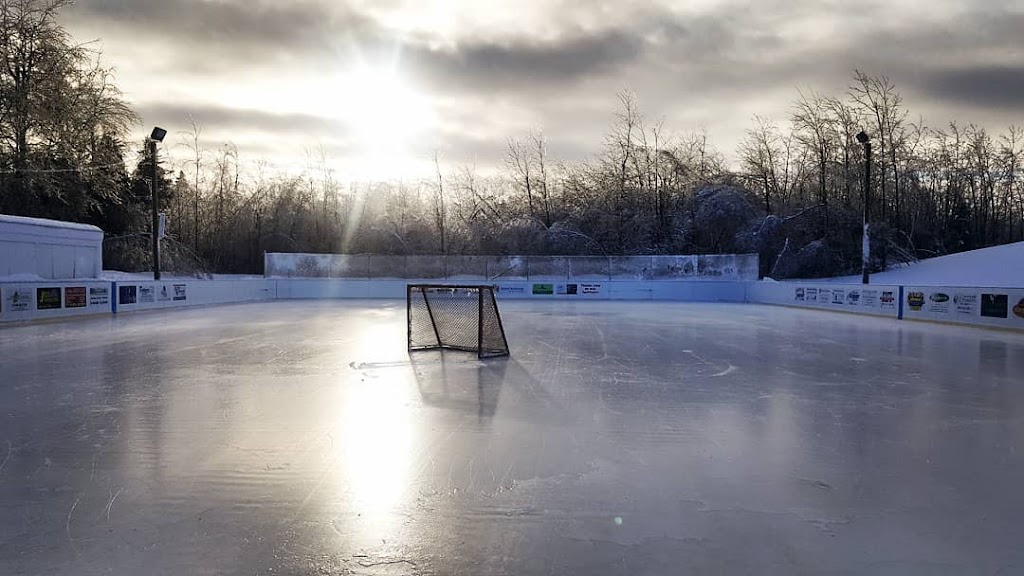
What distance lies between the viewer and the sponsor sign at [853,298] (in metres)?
24.2

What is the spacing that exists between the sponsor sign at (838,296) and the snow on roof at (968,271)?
5779 mm

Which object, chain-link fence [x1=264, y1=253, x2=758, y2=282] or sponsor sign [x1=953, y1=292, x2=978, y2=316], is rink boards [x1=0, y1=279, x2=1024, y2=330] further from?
chain-link fence [x1=264, y1=253, x2=758, y2=282]

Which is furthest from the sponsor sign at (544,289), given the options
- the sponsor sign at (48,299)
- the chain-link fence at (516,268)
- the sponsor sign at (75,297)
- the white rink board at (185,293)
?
the sponsor sign at (48,299)

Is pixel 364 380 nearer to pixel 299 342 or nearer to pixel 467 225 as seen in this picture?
pixel 299 342

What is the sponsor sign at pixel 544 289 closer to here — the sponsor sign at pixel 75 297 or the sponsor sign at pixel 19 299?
the sponsor sign at pixel 75 297

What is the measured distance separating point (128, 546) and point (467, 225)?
4385 cm

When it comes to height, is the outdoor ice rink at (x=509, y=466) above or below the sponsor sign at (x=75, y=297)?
below

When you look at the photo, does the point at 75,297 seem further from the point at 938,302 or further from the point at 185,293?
the point at 938,302

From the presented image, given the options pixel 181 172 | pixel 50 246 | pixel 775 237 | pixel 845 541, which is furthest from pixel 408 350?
pixel 181 172

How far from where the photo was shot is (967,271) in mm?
32375

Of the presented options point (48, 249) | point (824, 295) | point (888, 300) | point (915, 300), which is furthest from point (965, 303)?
point (48, 249)

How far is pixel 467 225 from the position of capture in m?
47.0

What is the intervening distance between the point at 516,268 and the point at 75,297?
20.8m

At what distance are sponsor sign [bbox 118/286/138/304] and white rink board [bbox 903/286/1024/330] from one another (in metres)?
28.8
